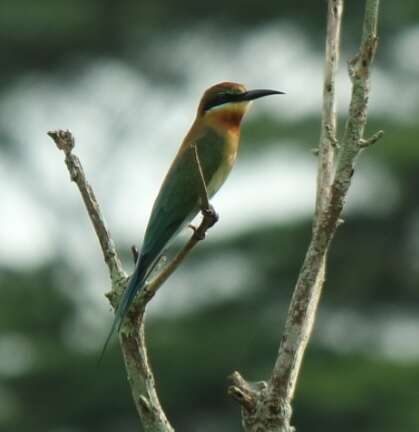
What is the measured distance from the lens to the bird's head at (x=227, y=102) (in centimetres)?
430

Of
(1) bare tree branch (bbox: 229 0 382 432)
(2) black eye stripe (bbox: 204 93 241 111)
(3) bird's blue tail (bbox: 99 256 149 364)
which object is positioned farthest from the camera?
(2) black eye stripe (bbox: 204 93 241 111)

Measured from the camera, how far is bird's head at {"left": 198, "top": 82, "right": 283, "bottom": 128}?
169 inches

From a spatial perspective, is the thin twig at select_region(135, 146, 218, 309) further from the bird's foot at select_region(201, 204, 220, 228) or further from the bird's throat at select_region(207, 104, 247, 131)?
the bird's throat at select_region(207, 104, 247, 131)

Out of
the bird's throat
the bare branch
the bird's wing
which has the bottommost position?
the bare branch

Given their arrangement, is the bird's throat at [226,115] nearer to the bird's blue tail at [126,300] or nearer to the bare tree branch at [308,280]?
the bird's blue tail at [126,300]

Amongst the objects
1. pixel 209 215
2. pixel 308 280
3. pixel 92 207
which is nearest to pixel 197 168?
pixel 209 215

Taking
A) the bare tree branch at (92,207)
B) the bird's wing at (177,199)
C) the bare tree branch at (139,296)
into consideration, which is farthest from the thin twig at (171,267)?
the bird's wing at (177,199)

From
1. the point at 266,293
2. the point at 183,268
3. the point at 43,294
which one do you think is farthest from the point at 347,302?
the point at 43,294

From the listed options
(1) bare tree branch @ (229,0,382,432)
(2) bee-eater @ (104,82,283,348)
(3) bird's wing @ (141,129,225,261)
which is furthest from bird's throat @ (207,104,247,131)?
(1) bare tree branch @ (229,0,382,432)

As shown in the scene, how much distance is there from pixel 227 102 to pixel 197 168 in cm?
116

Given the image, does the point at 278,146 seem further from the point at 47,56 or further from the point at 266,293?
the point at 47,56

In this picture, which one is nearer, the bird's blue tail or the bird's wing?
the bird's blue tail

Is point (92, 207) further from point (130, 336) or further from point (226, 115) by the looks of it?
point (226, 115)

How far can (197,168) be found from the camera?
317 centimetres
